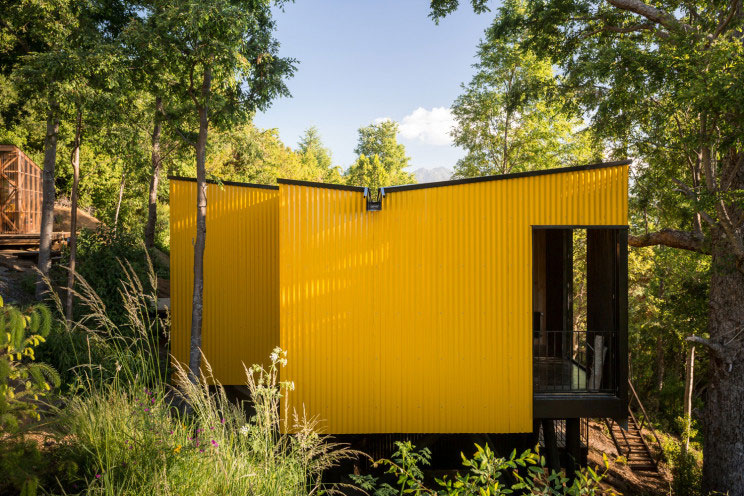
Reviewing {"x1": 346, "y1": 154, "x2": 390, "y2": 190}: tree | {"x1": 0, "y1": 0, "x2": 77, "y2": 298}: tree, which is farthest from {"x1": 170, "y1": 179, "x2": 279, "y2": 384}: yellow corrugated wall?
{"x1": 346, "y1": 154, "x2": 390, "y2": 190}: tree

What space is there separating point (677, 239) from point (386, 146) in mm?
27104

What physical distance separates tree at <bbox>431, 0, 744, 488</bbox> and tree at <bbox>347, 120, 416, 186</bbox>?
23.1 m

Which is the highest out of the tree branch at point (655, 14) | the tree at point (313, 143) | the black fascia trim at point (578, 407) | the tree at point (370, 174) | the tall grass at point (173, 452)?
the tree at point (313, 143)

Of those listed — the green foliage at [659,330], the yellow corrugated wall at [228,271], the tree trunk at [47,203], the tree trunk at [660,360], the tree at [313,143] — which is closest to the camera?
the yellow corrugated wall at [228,271]

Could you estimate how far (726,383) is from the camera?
6.83 m

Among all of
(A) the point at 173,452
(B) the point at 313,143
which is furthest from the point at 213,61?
(B) the point at 313,143

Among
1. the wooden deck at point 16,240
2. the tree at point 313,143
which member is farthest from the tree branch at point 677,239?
the tree at point 313,143

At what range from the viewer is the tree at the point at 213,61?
6469mm

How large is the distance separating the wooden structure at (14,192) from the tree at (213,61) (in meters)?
6.66

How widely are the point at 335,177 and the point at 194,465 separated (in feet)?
87.4

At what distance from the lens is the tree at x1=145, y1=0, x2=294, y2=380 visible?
647 centimetres

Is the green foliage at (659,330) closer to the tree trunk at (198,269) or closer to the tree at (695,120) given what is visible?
the tree at (695,120)

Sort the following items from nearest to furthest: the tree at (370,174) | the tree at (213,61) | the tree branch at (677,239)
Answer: the tree at (213,61)
the tree branch at (677,239)
the tree at (370,174)

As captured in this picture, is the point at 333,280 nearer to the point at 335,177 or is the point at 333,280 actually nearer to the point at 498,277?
the point at 498,277
